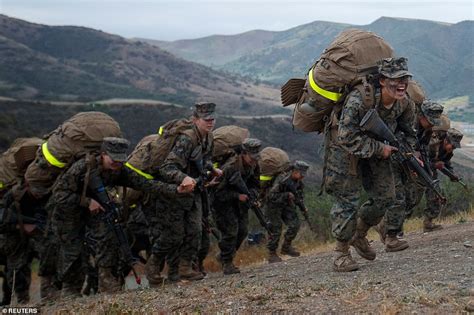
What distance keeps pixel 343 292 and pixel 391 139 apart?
168 cm

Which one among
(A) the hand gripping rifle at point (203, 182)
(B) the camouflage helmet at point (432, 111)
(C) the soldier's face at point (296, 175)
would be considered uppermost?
(B) the camouflage helmet at point (432, 111)

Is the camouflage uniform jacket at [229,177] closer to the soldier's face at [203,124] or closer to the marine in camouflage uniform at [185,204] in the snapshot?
the marine in camouflage uniform at [185,204]

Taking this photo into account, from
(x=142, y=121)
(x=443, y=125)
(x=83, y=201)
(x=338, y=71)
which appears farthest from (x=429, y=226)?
(x=142, y=121)

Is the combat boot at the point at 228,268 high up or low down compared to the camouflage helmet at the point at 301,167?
down

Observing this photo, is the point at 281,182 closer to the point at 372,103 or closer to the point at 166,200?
the point at 166,200

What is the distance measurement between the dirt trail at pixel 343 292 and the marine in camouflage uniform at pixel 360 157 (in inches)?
17.3

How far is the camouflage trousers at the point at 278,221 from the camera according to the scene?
32.8 ft

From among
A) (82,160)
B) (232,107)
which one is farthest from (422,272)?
(232,107)

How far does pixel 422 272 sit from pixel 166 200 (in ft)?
9.40

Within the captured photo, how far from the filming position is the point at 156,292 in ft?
19.4

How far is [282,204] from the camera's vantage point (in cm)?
1016

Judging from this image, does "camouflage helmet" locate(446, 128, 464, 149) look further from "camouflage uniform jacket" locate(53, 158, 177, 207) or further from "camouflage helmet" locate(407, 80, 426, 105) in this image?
"camouflage uniform jacket" locate(53, 158, 177, 207)

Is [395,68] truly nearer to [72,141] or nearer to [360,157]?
[360,157]

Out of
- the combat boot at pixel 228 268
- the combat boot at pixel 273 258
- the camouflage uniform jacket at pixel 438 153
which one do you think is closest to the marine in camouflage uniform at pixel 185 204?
the combat boot at pixel 228 268
